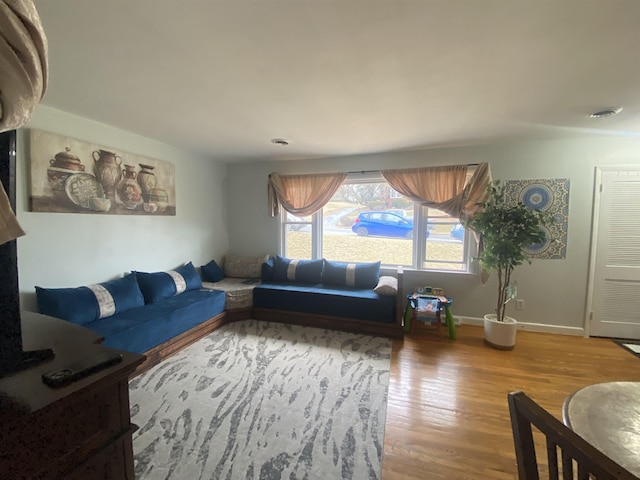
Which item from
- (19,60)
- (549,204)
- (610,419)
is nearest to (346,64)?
(19,60)

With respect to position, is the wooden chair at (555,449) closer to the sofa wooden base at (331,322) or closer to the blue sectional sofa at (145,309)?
the blue sectional sofa at (145,309)

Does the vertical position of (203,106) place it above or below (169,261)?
above

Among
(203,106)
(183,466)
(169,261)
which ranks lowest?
(183,466)

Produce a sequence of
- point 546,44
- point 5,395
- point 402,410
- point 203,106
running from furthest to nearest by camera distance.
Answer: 1. point 203,106
2. point 402,410
3. point 546,44
4. point 5,395

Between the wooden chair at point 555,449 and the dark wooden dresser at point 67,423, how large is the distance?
103 cm

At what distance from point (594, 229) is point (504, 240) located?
4.28ft

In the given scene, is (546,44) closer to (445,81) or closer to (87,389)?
(445,81)

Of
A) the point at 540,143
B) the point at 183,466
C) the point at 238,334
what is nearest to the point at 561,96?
the point at 540,143

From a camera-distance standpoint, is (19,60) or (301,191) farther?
(301,191)

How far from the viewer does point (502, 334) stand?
2.83 metres

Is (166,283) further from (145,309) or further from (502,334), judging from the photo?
(502,334)

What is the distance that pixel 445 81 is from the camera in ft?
5.95

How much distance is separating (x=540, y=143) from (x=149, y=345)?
15.2ft

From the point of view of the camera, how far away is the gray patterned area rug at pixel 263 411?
152 cm
